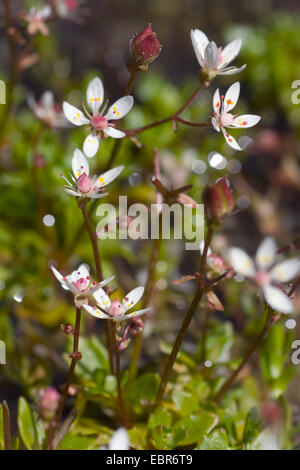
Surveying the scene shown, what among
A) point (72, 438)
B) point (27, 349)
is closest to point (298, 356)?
point (72, 438)

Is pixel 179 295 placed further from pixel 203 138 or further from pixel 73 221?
pixel 203 138

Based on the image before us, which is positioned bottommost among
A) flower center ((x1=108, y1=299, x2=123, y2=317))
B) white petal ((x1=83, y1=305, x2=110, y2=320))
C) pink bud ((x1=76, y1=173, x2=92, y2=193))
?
white petal ((x1=83, y1=305, x2=110, y2=320))

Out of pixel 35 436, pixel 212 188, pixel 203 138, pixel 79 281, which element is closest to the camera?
pixel 212 188

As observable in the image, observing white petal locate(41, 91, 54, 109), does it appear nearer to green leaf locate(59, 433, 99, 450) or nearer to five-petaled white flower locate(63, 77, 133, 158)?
five-petaled white flower locate(63, 77, 133, 158)

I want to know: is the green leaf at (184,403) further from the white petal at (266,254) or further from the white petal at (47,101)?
the white petal at (47,101)

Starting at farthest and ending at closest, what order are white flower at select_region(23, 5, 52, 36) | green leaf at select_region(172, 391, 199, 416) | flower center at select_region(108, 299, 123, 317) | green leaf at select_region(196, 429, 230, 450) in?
white flower at select_region(23, 5, 52, 36), green leaf at select_region(172, 391, 199, 416), green leaf at select_region(196, 429, 230, 450), flower center at select_region(108, 299, 123, 317)

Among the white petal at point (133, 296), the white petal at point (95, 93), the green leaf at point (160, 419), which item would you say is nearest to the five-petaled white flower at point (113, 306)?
the white petal at point (133, 296)

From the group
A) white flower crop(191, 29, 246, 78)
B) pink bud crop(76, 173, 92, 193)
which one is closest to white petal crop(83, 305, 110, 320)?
pink bud crop(76, 173, 92, 193)
